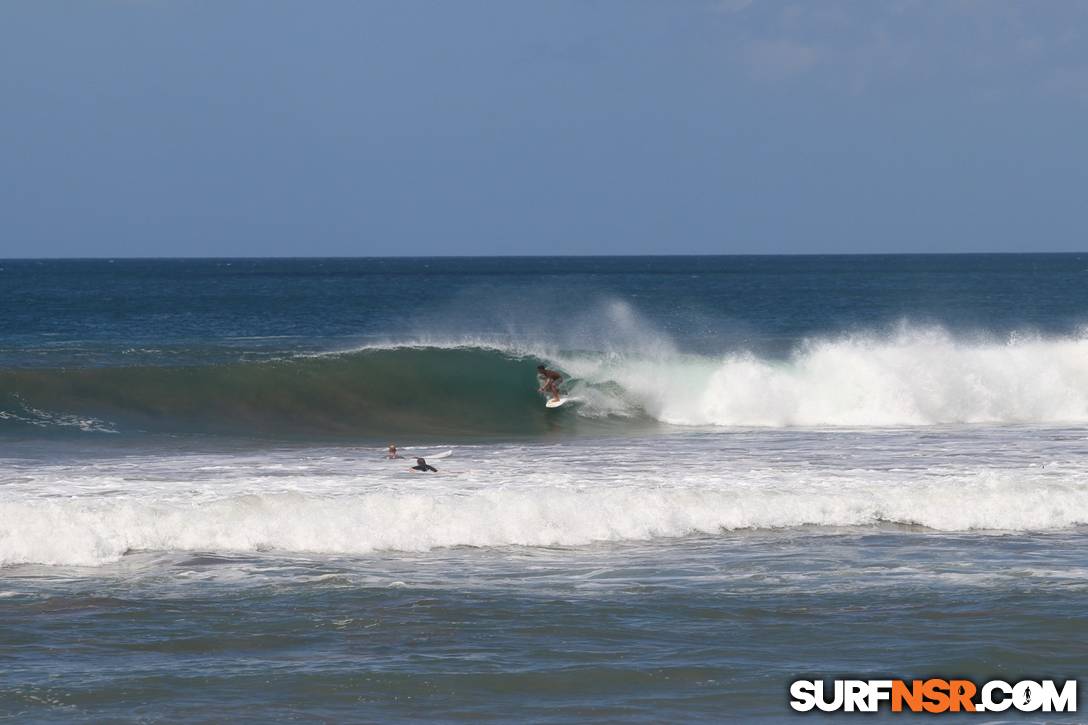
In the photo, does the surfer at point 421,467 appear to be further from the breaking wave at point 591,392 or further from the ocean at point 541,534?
the breaking wave at point 591,392

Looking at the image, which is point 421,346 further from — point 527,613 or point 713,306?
point 713,306

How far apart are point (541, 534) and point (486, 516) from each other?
0.62 metres

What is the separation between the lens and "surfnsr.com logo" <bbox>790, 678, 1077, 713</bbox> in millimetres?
8031

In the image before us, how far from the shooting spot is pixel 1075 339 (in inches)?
1137

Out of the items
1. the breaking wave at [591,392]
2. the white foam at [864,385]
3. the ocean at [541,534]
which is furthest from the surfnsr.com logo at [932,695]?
the white foam at [864,385]

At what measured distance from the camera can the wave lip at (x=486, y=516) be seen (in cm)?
1254

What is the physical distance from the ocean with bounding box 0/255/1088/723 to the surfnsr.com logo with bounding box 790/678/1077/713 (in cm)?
13

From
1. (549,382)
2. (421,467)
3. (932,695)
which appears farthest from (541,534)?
(549,382)

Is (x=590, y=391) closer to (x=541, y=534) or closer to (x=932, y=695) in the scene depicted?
(x=541, y=534)

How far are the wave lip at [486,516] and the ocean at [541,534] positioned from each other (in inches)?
1.5

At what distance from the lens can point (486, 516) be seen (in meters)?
13.3

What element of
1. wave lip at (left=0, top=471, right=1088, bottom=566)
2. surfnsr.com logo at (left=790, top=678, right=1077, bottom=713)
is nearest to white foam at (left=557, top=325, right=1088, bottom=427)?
wave lip at (left=0, top=471, right=1088, bottom=566)

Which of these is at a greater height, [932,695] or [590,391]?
[590,391]

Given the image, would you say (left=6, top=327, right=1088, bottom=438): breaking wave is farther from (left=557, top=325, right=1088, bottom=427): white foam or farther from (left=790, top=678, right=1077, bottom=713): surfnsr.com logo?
(left=790, top=678, right=1077, bottom=713): surfnsr.com logo
